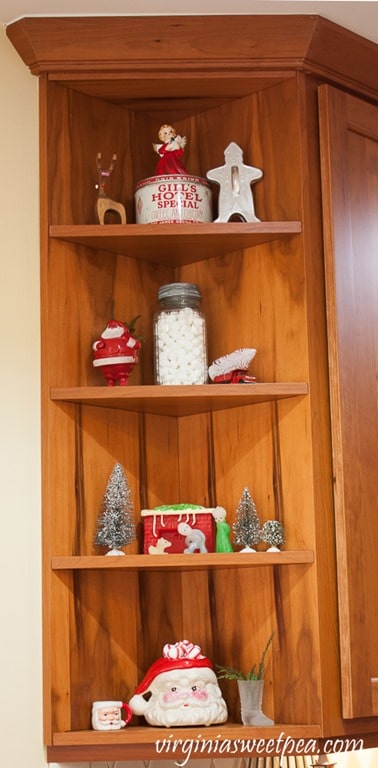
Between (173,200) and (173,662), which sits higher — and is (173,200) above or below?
above

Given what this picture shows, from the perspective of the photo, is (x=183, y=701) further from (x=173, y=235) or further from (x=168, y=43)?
(x=168, y=43)

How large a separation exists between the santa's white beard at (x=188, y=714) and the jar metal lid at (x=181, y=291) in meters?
0.78

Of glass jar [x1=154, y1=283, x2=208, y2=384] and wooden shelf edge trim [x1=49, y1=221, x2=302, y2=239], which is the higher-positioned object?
wooden shelf edge trim [x1=49, y1=221, x2=302, y2=239]

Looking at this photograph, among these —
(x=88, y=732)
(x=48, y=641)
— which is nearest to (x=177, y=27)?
(x=48, y=641)

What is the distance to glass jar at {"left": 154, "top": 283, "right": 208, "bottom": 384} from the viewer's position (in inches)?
82.4

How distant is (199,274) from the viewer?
227 centimetres

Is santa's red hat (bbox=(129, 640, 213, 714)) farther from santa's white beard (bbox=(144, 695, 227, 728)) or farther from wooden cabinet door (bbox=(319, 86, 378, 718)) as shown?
wooden cabinet door (bbox=(319, 86, 378, 718))

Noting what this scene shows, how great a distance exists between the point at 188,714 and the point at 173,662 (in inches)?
4.1

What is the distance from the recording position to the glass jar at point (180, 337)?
209cm

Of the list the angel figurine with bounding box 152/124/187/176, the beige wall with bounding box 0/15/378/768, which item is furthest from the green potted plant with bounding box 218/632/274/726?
the angel figurine with bounding box 152/124/187/176

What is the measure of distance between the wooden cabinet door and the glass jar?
0.26 meters

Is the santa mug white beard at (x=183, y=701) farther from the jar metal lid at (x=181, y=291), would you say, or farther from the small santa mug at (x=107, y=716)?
the jar metal lid at (x=181, y=291)

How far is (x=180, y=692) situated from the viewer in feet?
6.44

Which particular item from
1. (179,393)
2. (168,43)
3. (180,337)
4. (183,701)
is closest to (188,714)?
(183,701)
